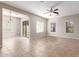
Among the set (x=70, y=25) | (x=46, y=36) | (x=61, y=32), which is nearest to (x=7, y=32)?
(x=46, y=36)

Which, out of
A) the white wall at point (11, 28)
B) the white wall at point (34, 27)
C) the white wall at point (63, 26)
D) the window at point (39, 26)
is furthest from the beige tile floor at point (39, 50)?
the white wall at point (11, 28)

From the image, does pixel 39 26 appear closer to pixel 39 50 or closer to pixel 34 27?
pixel 34 27

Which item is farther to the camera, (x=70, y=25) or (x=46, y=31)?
(x=70, y=25)

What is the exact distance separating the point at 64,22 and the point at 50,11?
405cm

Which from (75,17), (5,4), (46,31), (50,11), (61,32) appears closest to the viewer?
(5,4)

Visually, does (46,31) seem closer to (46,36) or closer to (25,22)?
(46,36)

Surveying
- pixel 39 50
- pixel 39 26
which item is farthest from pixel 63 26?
pixel 39 50

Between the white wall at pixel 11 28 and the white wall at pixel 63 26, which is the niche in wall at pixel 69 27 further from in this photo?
the white wall at pixel 11 28

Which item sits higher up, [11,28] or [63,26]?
[63,26]

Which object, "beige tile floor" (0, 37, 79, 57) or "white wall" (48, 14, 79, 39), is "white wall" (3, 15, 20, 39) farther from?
"beige tile floor" (0, 37, 79, 57)

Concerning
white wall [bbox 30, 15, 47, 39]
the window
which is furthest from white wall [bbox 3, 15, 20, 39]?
the window

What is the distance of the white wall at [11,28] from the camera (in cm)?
1064

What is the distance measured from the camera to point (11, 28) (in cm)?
1170

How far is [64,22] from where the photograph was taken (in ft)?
35.1
